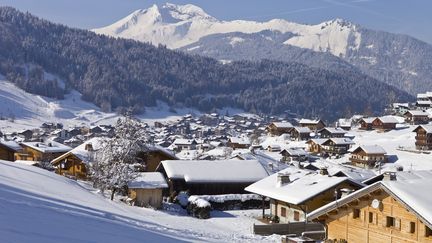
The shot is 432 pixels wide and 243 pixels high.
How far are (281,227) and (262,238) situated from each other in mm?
4287

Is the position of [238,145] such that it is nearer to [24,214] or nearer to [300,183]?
[300,183]

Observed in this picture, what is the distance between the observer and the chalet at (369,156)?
9756 cm

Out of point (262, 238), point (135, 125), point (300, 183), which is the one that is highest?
point (135, 125)

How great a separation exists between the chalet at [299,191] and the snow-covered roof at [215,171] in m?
8.78

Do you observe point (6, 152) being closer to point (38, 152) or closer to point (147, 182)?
point (38, 152)

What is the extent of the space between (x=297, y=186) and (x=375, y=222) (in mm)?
14874

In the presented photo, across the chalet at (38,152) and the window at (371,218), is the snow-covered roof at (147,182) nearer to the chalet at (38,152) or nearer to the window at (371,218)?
the window at (371,218)

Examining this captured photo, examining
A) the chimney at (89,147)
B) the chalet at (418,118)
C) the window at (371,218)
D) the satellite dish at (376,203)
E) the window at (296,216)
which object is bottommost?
the window at (296,216)

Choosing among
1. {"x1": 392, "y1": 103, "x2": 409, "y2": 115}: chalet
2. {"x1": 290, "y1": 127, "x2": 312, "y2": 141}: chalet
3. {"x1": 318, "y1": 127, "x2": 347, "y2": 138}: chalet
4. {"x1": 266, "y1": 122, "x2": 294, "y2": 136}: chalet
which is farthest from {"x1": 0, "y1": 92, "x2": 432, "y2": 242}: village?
{"x1": 392, "y1": 103, "x2": 409, "y2": 115}: chalet

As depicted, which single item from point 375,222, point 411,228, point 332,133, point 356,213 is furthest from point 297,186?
point 332,133

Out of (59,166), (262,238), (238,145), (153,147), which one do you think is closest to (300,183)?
(262,238)

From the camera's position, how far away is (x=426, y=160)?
91.4m

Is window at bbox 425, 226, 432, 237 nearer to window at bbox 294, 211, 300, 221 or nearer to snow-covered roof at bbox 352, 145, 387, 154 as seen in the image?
window at bbox 294, 211, 300, 221

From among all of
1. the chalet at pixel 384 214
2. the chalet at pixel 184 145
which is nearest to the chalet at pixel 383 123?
the chalet at pixel 184 145
